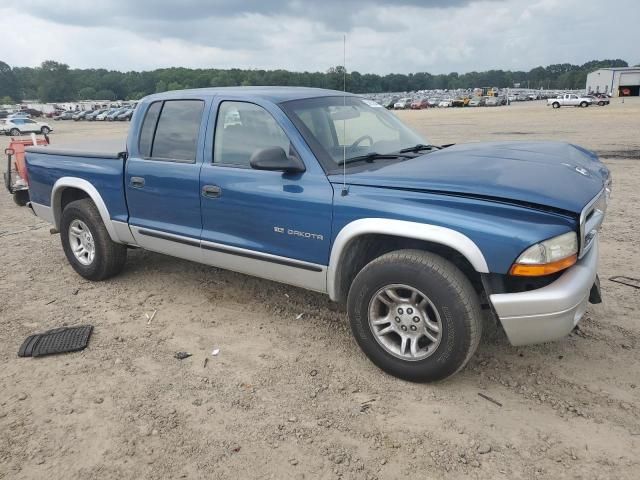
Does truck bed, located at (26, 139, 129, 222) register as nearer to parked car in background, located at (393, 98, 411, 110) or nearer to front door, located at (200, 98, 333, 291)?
front door, located at (200, 98, 333, 291)

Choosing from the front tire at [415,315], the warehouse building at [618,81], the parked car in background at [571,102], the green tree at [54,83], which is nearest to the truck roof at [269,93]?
the front tire at [415,315]

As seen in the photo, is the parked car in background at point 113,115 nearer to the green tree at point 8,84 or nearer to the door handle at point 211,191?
the door handle at point 211,191

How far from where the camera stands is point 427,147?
4375mm

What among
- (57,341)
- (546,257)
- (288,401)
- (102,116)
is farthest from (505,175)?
(102,116)

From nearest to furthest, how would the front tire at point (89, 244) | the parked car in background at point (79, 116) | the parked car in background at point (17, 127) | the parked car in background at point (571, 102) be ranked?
the front tire at point (89, 244), the parked car in background at point (17, 127), the parked car in background at point (571, 102), the parked car in background at point (79, 116)

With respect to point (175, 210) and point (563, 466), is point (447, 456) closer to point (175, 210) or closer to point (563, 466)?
point (563, 466)

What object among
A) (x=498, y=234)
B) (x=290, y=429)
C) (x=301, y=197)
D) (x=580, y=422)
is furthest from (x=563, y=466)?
(x=301, y=197)

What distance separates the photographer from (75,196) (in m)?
5.55

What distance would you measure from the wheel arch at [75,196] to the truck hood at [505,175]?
8.42 ft

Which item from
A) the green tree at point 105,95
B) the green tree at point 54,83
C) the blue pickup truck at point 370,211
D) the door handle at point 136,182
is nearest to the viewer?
the blue pickup truck at point 370,211

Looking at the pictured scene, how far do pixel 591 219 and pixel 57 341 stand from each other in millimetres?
3922

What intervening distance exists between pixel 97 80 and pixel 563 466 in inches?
6109

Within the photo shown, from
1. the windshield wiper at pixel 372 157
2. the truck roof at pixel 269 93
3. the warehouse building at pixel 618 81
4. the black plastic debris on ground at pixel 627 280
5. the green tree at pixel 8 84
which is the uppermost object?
the green tree at pixel 8 84

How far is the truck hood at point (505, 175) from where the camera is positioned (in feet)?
9.61
